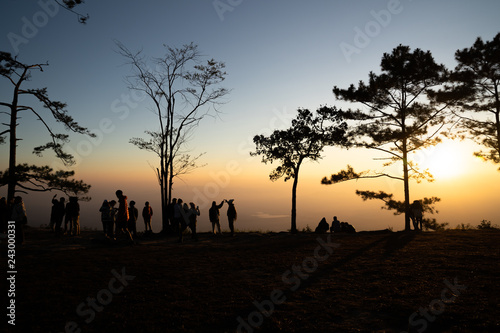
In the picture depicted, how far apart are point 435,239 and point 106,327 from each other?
1513 centimetres

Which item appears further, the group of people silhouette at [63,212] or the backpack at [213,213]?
the backpack at [213,213]

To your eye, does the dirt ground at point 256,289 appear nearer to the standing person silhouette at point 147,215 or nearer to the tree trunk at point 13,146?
the standing person silhouette at point 147,215

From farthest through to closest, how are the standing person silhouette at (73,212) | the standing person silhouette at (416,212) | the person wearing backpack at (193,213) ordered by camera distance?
the standing person silhouette at (416,212)
the standing person silhouette at (73,212)
the person wearing backpack at (193,213)

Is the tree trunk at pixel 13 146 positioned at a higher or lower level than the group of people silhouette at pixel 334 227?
higher

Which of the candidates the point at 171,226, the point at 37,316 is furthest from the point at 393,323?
the point at 171,226

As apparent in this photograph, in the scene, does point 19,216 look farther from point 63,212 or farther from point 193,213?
point 193,213

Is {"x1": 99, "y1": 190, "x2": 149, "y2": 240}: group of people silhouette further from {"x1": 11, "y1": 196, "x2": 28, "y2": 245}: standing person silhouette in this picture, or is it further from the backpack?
the backpack

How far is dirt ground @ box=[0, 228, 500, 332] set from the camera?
5.92 meters

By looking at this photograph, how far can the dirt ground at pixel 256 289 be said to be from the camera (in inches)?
233

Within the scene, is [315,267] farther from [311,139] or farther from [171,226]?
[311,139]

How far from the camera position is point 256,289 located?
796cm

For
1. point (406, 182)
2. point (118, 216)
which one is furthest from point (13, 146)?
point (406, 182)

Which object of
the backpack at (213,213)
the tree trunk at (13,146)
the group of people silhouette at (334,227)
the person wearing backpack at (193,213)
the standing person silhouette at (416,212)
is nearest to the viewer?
the person wearing backpack at (193,213)

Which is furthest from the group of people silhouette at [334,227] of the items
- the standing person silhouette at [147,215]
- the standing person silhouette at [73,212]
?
the standing person silhouette at [73,212]
